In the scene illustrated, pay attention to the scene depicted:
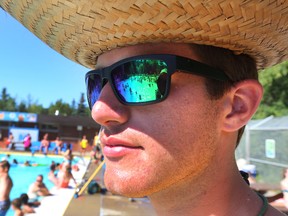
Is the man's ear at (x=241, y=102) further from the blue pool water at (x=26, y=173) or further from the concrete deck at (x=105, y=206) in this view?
the blue pool water at (x=26, y=173)

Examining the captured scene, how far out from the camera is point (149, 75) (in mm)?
1228

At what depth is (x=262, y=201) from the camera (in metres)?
1.33

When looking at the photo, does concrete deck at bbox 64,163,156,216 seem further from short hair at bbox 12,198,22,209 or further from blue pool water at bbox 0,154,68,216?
blue pool water at bbox 0,154,68,216

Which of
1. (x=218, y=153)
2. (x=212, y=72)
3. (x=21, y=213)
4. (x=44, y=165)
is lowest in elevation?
(x=44, y=165)

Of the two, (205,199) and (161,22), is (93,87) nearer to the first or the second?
(161,22)

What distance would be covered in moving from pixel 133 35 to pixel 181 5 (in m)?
0.22

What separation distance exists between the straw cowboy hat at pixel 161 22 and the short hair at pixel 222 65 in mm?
29

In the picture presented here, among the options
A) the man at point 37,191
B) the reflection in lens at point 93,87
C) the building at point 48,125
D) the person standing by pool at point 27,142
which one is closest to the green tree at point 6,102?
the building at point 48,125

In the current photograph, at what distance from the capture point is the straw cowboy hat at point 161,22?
1.07 meters

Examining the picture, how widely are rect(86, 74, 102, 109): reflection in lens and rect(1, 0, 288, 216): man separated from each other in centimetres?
3

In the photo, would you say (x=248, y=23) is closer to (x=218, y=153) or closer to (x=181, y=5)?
(x=181, y=5)

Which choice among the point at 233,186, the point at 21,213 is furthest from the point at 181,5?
the point at 21,213

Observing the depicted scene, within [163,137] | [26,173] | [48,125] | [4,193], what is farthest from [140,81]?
[48,125]

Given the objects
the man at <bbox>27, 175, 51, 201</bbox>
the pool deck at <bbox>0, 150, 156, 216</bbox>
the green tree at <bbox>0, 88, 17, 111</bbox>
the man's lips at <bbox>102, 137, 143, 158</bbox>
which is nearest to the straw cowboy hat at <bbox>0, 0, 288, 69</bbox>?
the man's lips at <bbox>102, 137, 143, 158</bbox>
